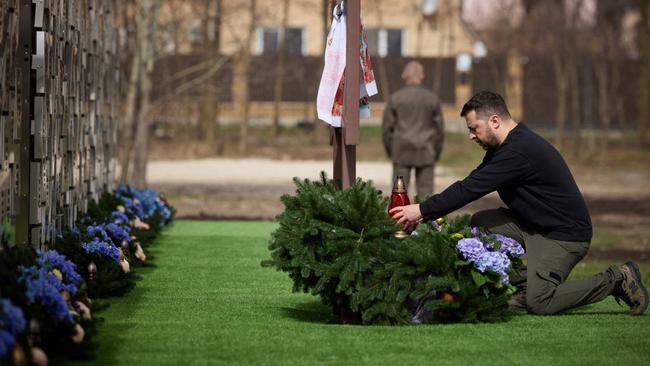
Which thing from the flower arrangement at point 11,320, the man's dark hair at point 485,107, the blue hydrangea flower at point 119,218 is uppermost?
the man's dark hair at point 485,107

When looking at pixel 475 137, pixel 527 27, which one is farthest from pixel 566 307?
pixel 527 27

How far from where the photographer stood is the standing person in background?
53.7ft

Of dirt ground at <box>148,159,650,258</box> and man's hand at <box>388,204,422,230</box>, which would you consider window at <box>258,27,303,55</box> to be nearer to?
dirt ground at <box>148,159,650,258</box>

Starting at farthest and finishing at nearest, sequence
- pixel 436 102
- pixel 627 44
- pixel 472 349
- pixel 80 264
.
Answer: pixel 627 44
pixel 436 102
pixel 80 264
pixel 472 349

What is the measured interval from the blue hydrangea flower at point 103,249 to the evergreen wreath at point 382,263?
1924mm

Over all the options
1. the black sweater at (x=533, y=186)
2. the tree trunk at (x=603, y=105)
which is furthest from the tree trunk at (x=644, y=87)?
the black sweater at (x=533, y=186)

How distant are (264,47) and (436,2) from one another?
251 inches

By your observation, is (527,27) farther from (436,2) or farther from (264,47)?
(264,47)

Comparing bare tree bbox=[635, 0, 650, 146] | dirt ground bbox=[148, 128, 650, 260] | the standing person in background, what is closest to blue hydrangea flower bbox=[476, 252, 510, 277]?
dirt ground bbox=[148, 128, 650, 260]

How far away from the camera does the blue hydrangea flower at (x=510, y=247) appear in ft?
29.2

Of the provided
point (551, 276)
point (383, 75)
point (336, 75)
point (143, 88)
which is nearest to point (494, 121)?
point (551, 276)

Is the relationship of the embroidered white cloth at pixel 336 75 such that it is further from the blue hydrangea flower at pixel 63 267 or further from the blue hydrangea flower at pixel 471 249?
the blue hydrangea flower at pixel 63 267

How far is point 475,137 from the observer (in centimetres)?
923

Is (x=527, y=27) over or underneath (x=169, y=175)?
over
